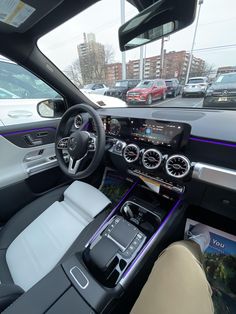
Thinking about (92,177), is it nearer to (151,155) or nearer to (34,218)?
(34,218)

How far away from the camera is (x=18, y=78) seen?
5.78ft

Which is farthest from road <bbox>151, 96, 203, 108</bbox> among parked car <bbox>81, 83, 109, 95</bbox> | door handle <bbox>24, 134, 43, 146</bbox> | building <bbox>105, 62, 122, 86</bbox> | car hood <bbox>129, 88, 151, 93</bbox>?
door handle <bbox>24, 134, 43, 146</bbox>

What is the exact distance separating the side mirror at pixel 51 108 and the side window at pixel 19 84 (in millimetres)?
86

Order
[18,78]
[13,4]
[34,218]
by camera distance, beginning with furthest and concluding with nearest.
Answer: [18,78]
[34,218]
[13,4]

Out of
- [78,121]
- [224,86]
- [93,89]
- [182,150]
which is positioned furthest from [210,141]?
[93,89]

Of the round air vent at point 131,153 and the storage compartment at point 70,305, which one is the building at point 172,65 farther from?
the storage compartment at point 70,305

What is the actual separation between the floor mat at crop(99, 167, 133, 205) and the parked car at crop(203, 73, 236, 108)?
3.29 feet

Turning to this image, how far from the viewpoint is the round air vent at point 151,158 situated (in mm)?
1248

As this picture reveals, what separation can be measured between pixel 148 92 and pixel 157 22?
145cm

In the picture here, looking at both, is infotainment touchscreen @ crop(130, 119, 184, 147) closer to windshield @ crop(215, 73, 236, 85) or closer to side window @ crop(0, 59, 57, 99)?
windshield @ crop(215, 73, 236, 85)

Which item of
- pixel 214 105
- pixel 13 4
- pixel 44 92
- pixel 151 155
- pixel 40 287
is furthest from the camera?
pixel 44 92

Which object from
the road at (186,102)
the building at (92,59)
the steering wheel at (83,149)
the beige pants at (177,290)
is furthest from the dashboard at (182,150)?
the building at (92,59)

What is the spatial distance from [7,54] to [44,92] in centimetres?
49

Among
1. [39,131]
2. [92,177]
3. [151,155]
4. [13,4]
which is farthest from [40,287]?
[13,4]
